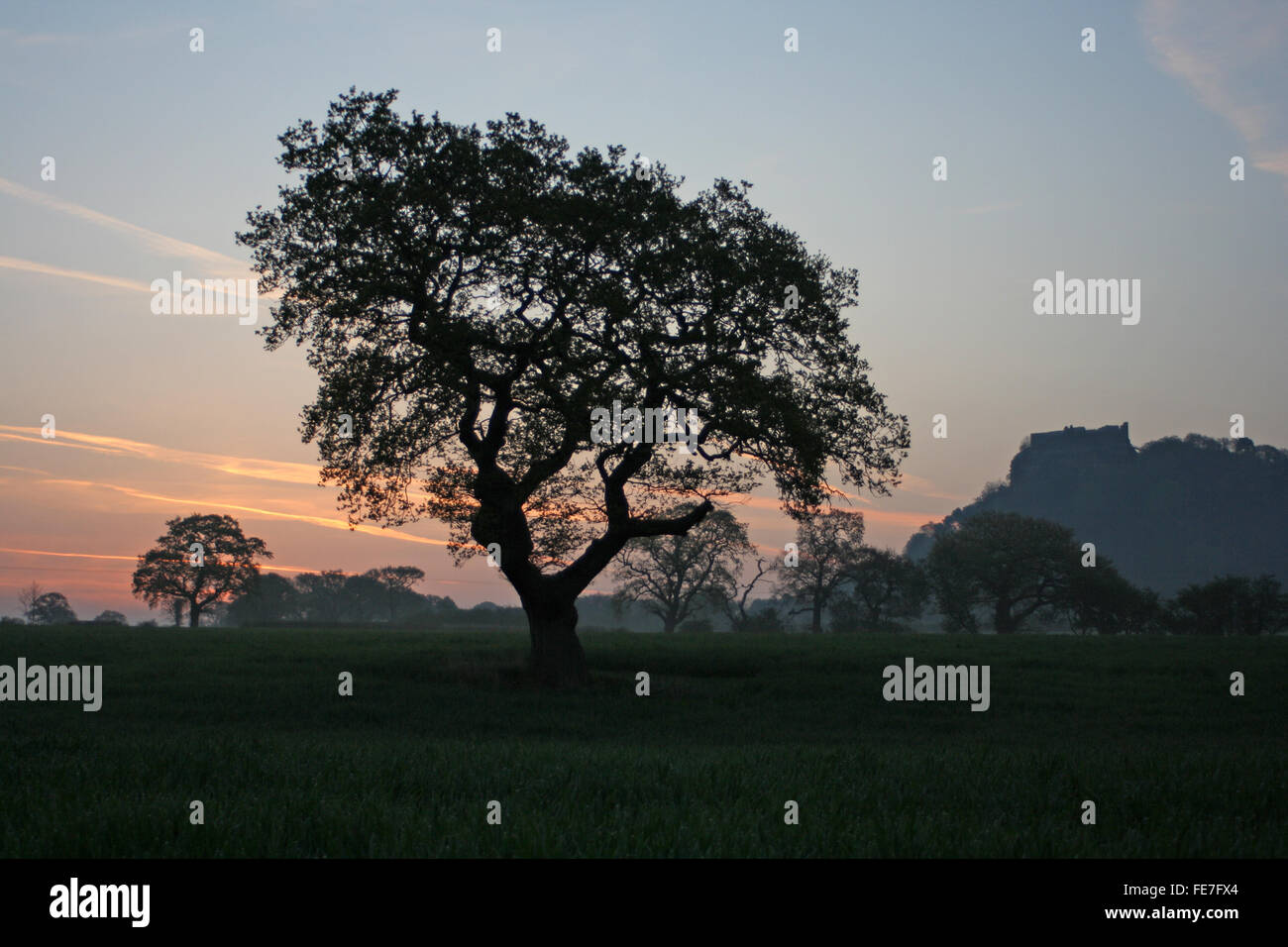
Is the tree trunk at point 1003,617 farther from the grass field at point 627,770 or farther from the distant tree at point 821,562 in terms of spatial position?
the grass field at point 627,770

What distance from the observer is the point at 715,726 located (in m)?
21.6

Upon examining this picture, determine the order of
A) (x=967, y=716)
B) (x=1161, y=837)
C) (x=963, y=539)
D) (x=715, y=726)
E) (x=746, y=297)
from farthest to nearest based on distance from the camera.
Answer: (x=963, y=539)
(x=746, y=297)
(x=967, y=716)
(x=715, y=726)
(x=1161, y=837)

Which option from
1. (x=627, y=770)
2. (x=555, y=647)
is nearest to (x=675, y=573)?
(x=555, y=647)

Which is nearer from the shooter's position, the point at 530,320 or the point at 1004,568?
the point at 530,320

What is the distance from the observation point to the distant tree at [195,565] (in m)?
85.9

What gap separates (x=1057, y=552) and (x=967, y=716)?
226 ft

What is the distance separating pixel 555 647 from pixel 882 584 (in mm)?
72444

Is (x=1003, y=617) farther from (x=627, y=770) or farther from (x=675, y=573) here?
(x=627, y=770)

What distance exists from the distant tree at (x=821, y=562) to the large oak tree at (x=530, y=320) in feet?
221

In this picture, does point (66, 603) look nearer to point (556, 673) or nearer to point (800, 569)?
point (800, 569)

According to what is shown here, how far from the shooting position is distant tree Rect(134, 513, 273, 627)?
8588 cm

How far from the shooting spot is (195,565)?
85312mm
